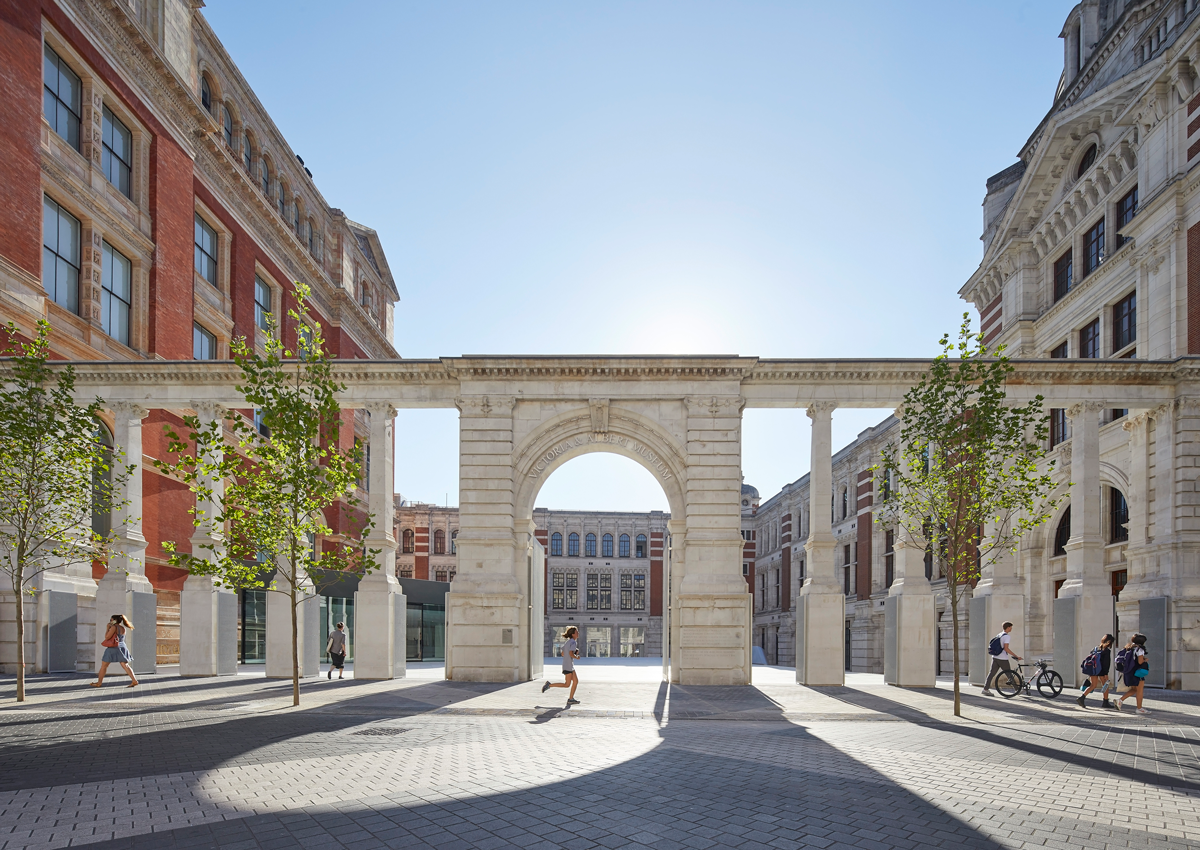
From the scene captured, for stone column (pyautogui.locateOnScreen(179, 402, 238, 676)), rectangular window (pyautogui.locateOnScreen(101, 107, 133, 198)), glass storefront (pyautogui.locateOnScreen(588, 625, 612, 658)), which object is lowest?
glass storefront (pyautogui.locateOnScreen(588, 625, 612, 658))

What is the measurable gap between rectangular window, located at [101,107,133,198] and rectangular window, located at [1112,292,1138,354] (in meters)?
33.3

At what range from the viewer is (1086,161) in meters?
29.6

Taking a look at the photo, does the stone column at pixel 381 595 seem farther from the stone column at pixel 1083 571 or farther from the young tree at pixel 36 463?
the stone column at pixel 1083 571

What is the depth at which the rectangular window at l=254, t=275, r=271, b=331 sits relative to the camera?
1384 inches

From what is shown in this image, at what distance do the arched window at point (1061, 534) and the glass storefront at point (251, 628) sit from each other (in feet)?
99.0

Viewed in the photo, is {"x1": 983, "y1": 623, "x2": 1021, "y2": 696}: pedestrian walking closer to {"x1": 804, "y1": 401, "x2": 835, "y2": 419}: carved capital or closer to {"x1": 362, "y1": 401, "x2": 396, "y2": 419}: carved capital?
{"x1": 804, "y1": 401, "x2": 835, "y2": 419}: carved capital

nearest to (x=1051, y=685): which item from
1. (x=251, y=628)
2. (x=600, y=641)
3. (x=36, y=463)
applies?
(x=36, y=463)

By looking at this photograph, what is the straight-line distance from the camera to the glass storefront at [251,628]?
30.8 m

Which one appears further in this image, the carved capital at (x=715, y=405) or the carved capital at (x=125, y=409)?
the carved capital at (x=125, y=409)

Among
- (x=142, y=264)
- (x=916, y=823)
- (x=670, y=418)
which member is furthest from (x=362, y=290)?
(x=916, y=823)

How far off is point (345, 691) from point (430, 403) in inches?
326

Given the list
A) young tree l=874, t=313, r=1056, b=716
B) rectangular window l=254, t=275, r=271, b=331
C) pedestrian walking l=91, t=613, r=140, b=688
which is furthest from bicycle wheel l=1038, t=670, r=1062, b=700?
rectangular window l=254, t=275, r=271, b=331

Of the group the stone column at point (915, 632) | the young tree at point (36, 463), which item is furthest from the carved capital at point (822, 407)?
the young tree at point (36, 463)

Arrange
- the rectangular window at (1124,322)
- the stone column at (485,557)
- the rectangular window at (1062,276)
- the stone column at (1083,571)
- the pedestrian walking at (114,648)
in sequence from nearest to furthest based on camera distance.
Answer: the pedestrian walking at (114,648) → the stone column at (1083,571) → the stone column at (485,557) → the rectangular window at (1124,322) → the rectangular window at (1062,276)
